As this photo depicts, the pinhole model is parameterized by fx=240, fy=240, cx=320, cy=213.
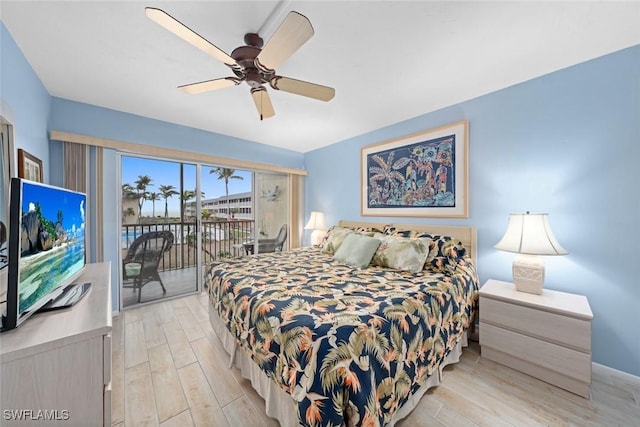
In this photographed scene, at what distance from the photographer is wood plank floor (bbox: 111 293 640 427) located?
1452 millimetres

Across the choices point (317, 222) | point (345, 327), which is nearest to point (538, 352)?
point (345, 327)

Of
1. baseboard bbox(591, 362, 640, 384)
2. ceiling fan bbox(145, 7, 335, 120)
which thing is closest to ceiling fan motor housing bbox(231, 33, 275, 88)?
ceiling fan bbox(145, 7, 335, 120)

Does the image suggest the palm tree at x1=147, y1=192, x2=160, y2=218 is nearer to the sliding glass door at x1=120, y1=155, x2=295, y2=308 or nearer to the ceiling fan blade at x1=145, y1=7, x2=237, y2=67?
the sliding glass door at x1=120, y1=155, x2=295, y2=308

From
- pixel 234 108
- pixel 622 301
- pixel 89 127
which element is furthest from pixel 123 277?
pixel 622 301

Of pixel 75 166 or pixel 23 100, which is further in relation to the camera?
pixel 75 166

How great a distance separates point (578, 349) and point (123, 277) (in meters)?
4.42

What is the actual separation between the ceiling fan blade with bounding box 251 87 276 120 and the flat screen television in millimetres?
1337

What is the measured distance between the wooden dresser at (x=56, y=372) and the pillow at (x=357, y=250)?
1.90m

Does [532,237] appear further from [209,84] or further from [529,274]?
[209,84]

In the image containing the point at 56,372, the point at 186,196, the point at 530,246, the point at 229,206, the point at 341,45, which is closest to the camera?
the point at 56,372

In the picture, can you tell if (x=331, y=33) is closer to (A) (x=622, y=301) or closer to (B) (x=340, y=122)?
(B) (x=340, y=122)

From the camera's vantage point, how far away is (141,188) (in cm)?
315

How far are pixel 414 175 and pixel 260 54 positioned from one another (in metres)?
2.21

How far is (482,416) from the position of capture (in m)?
1.48
